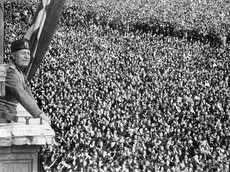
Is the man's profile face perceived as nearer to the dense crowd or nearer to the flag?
the flag

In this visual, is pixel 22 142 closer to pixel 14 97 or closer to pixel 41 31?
pixel 14 97

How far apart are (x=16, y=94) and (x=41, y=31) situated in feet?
3.80

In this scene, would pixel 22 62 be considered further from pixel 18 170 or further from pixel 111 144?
pixel 111 144

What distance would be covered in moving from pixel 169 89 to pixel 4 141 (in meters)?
11.7

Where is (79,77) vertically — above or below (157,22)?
below

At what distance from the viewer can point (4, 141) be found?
2.93m

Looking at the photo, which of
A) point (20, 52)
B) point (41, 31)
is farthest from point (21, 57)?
point (41, 31)

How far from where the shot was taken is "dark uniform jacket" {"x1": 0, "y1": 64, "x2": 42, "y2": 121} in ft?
10.6

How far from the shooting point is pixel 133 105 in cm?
1283

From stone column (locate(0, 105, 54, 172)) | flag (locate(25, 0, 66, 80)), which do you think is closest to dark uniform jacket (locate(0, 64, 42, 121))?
stone column (locate(0, 105, 54, 172))

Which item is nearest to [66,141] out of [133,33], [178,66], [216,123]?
[216,123]

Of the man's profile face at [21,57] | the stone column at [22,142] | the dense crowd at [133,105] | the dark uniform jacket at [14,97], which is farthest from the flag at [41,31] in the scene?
the dense crowd at [133,105]

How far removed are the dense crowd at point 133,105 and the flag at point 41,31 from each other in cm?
620

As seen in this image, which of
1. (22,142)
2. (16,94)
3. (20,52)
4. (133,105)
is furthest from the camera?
(133,105)
